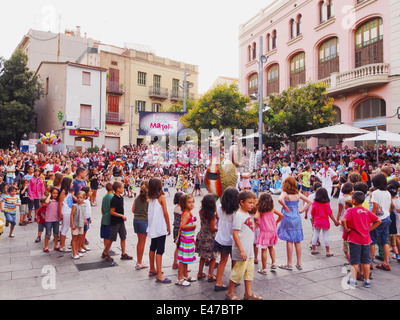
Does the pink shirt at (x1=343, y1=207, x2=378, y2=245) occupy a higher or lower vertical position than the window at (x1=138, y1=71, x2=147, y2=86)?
lower

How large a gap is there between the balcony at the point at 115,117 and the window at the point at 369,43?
Answer: 892 inches

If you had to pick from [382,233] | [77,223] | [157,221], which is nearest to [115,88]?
[77,223]

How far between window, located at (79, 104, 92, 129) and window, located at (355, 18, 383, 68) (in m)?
21.5

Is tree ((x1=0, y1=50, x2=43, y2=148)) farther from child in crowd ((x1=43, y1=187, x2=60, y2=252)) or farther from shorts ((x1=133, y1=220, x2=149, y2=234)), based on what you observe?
shorts ((x1=133, y1=220, x2=149, y2=234))

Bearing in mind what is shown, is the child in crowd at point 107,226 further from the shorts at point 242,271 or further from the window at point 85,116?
the window at point 85,116

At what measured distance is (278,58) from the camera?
28.5 metres

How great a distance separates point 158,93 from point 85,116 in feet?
37.0

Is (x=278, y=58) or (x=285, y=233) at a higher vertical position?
(x=278, y=58)

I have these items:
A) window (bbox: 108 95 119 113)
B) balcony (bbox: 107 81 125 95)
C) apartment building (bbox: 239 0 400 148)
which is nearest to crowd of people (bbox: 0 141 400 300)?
apartment building (bbox: 239 0 400 148)

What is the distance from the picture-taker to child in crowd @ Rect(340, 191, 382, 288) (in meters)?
4.59

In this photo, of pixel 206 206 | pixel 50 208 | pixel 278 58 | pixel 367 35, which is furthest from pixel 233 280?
pixel 278 58

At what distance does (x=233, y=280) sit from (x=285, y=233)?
1.74 meters

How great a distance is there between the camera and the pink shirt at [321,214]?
609 centimetres
